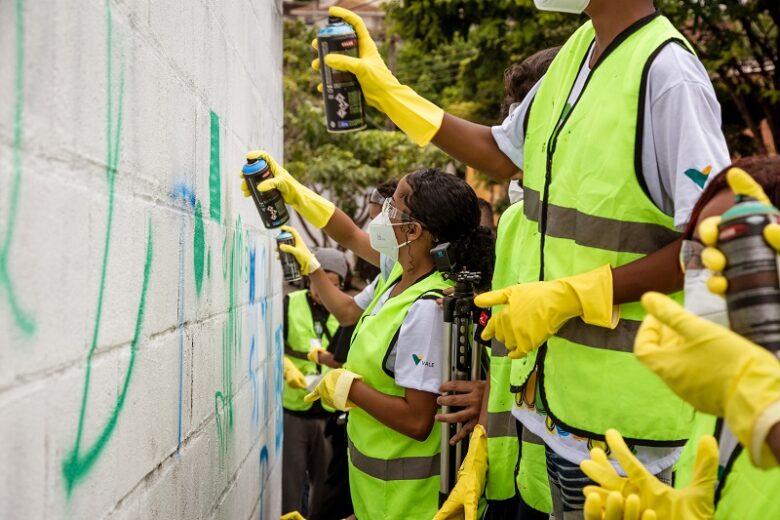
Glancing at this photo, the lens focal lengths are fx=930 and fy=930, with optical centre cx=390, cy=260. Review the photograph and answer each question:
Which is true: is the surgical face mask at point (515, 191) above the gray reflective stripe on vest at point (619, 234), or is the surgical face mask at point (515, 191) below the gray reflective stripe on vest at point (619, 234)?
above

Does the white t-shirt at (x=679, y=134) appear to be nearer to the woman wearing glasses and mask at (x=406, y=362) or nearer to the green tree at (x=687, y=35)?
the woman wearing glasses and mask at (x=406, y=362)

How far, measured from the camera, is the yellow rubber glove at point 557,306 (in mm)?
2072

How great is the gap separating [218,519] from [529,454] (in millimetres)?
1055

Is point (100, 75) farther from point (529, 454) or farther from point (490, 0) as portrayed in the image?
point (490, 0)

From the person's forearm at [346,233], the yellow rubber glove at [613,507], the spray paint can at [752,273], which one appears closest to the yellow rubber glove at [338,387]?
the person's forearm at [346,233]

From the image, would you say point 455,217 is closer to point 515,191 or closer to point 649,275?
point 515,191

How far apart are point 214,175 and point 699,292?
1815 mm

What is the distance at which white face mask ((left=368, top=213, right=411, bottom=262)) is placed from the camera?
3227 millimetres

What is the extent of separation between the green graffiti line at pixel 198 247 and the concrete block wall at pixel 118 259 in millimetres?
16

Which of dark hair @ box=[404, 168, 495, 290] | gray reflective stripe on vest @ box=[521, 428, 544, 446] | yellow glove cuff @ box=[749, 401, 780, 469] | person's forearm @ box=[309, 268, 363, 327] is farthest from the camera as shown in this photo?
person's forearm @ box=[309, 268, 363, 327]

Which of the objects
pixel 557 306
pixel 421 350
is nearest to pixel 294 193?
pixel 421 350

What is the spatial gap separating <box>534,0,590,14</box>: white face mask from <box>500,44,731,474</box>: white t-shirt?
1.08 feet

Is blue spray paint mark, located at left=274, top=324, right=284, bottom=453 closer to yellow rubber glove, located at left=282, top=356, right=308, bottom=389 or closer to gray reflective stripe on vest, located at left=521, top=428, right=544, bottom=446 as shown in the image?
yellow rubber glove, located at left=282, top=356, right=308, bottom=389

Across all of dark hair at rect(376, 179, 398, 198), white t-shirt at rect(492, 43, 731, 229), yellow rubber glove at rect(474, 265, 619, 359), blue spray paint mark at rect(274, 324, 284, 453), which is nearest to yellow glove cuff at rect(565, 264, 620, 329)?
yellow rubber glove at rect(474, 265, 619, 359)
